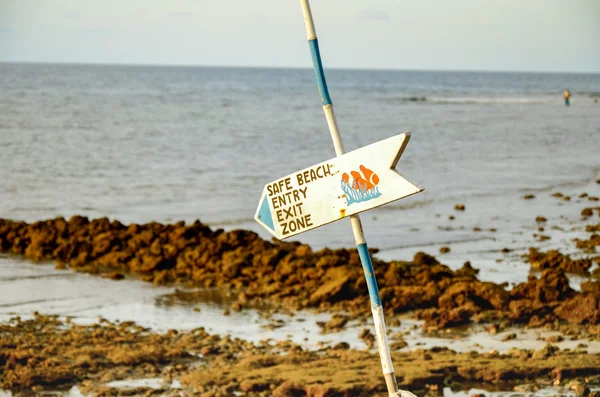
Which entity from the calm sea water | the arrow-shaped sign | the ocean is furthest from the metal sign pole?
the calm sea water

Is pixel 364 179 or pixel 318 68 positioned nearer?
pixel 364 179

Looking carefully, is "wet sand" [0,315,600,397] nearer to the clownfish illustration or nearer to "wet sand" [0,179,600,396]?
"wet sand" [0,179,600,396]

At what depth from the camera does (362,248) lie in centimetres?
351

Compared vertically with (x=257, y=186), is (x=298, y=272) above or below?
below

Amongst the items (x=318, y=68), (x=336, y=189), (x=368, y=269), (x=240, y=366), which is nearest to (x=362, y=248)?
(x=368, y=269)

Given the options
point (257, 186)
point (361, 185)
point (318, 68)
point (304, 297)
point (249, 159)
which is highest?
point (249, 159)

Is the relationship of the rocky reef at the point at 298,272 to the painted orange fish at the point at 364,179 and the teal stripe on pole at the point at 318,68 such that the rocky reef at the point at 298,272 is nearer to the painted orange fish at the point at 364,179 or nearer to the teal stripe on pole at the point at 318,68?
the teal stripe on pole at the point at 318,68

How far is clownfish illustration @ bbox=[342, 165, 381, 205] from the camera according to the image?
3246 mm

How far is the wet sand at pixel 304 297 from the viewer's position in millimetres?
8492

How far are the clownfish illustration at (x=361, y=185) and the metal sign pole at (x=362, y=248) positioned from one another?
0.16m

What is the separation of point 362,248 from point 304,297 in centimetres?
803

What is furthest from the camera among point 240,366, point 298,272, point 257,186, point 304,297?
point 257,186

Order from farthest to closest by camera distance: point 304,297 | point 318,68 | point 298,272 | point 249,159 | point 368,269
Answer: point 249,159
point 298,272
point 304,297
point 318,68
point 368,269

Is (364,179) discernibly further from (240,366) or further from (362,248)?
(240,366)
